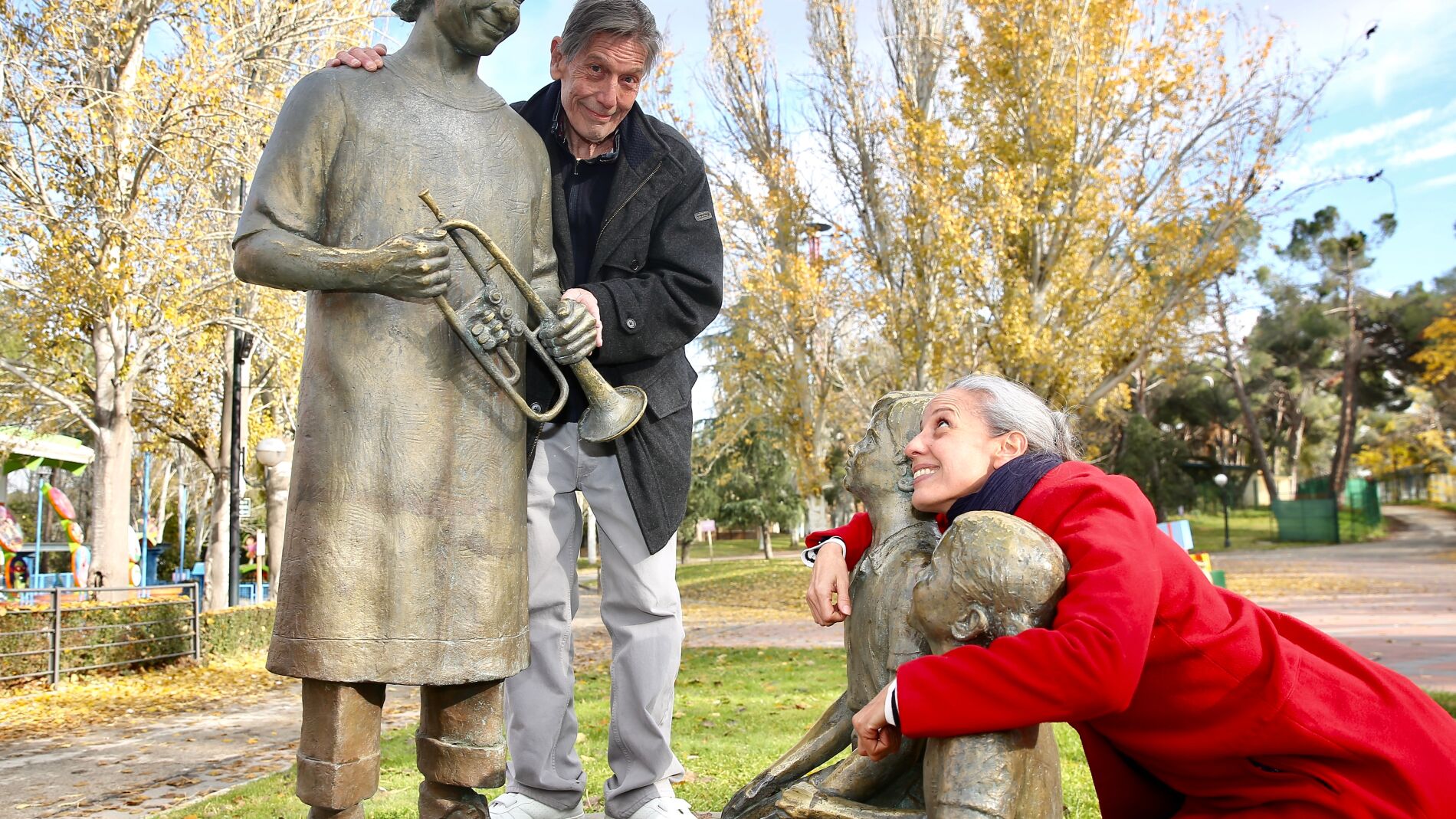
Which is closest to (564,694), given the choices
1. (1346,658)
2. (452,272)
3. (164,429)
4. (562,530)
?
(562,530)

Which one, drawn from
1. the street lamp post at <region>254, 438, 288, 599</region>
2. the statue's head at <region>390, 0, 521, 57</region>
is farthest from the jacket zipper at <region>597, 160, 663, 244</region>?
the street lamp post at <region>254, 438, 288, 599</region>

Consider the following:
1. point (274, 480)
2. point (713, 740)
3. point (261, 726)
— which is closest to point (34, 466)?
point (274, 480)

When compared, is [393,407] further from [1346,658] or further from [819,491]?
[819,491]

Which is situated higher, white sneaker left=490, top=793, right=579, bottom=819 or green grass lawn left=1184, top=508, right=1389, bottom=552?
white sneaker left=490, top=793, right=579, bottom=819

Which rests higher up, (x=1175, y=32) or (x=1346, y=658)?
(x=1175, y=32)

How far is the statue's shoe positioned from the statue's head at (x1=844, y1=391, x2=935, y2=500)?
42.8 inches

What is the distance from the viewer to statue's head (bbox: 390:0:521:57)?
2.56 metres

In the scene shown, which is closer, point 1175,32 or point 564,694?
point 564,694

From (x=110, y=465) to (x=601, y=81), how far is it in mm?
12359

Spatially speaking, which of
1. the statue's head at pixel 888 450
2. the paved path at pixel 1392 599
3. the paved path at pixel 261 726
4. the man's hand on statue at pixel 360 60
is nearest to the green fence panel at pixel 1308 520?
the paved path at pixel 1392 599

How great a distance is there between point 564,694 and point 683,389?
913mm

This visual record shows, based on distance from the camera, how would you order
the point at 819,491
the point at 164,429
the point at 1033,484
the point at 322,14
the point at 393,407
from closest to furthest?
the point at 1033,484
the point at 393,407
the point at 322,14
the point at 164,429
the point at 819,491

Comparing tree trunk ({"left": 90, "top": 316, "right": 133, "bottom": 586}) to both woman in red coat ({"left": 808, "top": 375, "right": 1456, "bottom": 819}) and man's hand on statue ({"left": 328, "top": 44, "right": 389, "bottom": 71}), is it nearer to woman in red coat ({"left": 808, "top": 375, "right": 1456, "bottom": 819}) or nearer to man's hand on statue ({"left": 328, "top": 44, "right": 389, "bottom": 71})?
man's hand on statue ({"left": 328, "top": 44, "right": 389, "bottom": 71})

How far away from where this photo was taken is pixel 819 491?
66.5 feet
